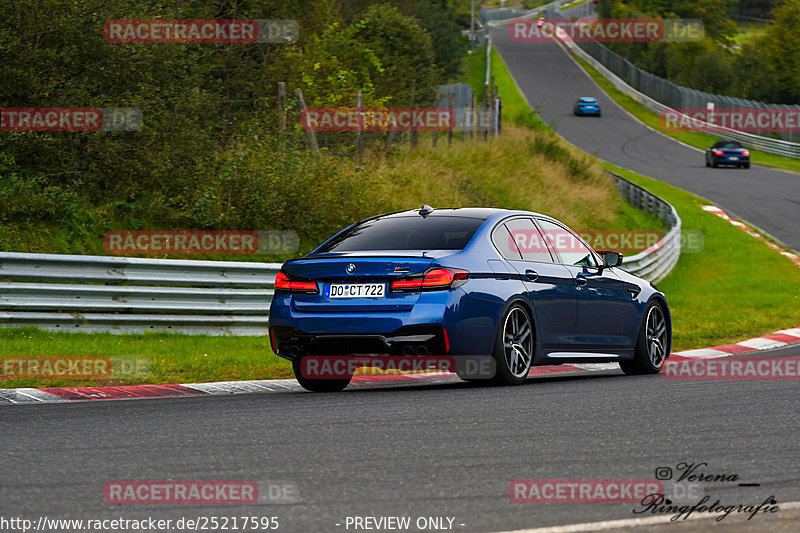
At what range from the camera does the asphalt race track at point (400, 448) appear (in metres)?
4.61

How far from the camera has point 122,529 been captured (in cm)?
425

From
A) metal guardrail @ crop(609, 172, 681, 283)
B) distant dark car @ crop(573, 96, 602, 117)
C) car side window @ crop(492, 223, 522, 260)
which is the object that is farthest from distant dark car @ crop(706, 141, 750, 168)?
car side window @ crop(492, 223, 522, 260)

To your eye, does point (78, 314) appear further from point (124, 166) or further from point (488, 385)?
point (488, 385)

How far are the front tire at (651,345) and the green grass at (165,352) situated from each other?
3.42 m

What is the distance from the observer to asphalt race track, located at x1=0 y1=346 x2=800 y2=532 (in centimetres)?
461

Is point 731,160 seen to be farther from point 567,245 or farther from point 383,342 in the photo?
point 383,342

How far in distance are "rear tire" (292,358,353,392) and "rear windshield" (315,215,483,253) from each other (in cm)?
101

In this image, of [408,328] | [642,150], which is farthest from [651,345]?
[642,150]

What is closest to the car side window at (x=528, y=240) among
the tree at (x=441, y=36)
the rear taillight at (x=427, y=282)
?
the rear taillight at (x=427, y=282)

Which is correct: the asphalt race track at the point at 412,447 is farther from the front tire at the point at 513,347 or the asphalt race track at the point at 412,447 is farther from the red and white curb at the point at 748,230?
the red and white curb at the point at 748,230

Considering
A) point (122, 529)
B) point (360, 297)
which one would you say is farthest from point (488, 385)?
point (122, 529)

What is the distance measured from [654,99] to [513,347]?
74.1m

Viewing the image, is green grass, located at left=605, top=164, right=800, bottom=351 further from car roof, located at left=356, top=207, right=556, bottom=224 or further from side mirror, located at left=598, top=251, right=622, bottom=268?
car roof, located at left=356, top=207, right=556, bottom=224

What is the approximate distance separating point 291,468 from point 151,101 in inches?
469
